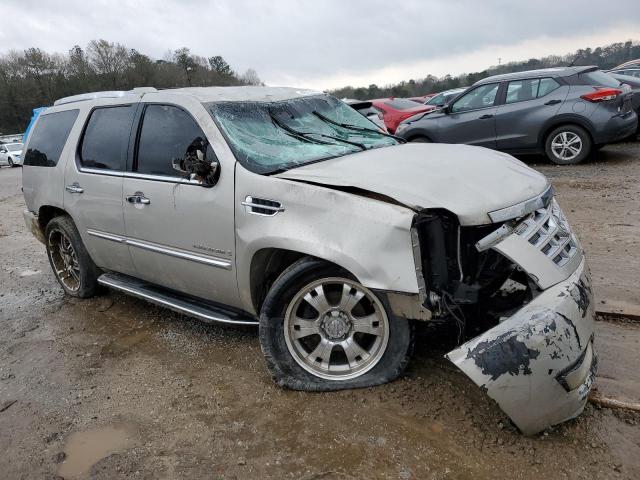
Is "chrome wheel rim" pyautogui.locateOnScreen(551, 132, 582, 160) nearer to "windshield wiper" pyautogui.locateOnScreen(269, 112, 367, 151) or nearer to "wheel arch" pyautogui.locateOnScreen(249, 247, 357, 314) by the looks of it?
"windshield wiper" pyautogui.locateOnScreen(269, 112, 367, 151)

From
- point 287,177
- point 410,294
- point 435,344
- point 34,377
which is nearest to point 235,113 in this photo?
point 287,177

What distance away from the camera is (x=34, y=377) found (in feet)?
11.6

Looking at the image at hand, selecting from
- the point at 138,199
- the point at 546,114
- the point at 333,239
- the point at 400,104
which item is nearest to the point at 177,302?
the point at 138,199

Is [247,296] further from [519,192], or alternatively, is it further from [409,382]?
[519,192]

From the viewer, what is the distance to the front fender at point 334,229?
97.3 inches

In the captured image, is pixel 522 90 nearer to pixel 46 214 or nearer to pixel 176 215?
pixel 176 215

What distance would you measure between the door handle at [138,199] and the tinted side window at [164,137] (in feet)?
0.56

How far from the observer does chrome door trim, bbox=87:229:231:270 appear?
3.22 metres

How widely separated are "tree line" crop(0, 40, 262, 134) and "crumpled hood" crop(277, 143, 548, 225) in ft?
169

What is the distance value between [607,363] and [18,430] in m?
3.45

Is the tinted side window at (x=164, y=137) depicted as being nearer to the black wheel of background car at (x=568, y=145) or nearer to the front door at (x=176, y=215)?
the front door at (x=176, y=215)

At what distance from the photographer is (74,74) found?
58062mm

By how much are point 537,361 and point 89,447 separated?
232 cm

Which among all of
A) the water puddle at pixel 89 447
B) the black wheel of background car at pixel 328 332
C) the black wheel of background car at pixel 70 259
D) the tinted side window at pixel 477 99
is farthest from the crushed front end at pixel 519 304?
the tinted side window at pixel 477 99
